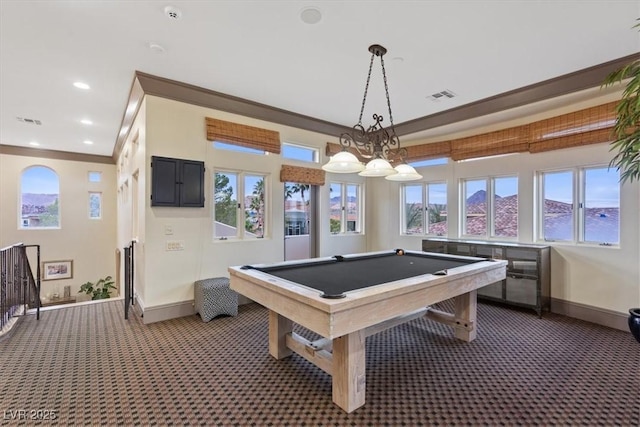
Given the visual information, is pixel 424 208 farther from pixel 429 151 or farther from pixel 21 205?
pixel 21 205

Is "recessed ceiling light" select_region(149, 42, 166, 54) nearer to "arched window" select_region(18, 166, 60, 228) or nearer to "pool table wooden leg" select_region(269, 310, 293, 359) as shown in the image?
"pool table wooden leg" select_region(269, 310, 293, 359)

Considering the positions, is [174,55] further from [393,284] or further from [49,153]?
[49,153]

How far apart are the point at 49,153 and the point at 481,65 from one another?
10.1 meters

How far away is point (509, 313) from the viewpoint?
4.21m

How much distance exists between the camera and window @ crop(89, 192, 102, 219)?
8.49 metres

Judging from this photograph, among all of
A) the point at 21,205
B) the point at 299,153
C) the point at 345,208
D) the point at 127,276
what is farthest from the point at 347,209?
the point at 21,205

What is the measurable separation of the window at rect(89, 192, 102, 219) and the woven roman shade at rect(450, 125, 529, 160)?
31.0 feet

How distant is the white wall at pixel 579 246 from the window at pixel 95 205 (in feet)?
30.5

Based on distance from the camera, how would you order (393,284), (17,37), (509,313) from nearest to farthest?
(393,284) → (17,37) → (509,313)

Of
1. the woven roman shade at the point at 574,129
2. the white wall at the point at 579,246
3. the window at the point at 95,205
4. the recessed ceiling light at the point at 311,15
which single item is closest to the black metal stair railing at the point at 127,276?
the recessed ceiling light at the point at 311,15

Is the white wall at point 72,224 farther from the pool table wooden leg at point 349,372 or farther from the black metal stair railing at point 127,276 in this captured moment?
the pool table wooden leg at point 349,372

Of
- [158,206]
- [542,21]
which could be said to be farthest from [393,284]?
[158,206]

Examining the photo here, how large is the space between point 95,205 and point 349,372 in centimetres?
942

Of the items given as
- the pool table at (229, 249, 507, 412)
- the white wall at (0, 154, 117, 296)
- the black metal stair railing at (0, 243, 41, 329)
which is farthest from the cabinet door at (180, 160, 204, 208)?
the white wall at (0, 154, 117, 296)
